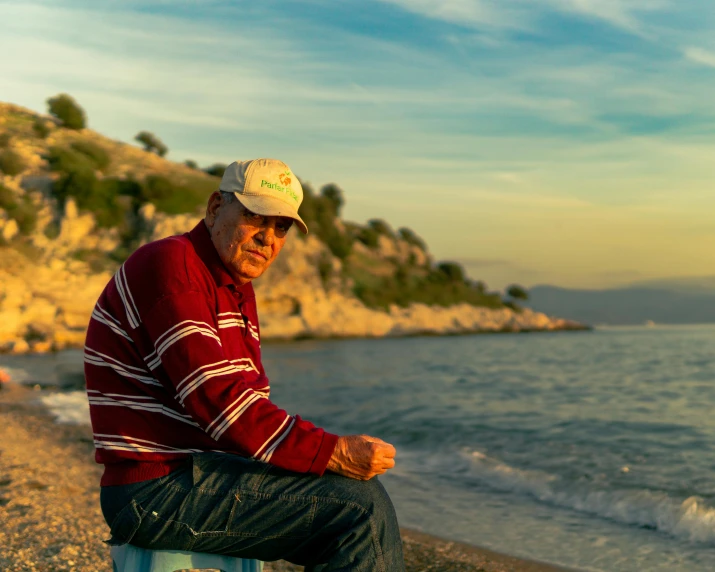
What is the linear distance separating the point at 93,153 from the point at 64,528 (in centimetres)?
7422

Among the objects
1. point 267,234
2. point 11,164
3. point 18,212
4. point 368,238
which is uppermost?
point 11,164

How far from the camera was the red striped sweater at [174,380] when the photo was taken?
2.22m

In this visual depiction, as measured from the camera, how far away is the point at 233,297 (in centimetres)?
267

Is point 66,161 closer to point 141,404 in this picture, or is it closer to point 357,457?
point 141,404

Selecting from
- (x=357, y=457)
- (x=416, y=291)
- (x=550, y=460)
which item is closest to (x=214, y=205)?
(x=357, y=457)

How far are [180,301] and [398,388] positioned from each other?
18992 mm

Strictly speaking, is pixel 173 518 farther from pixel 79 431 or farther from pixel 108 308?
pixel 79 431

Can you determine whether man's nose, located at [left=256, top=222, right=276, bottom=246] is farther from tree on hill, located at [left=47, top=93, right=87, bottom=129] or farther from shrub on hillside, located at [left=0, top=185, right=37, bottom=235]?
tree on hill, located at [left=47, top=93, right=87, bottom=129]

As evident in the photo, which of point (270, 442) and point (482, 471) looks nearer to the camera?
point (270, 442)

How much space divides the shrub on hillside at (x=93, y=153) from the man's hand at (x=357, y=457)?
75.5 m

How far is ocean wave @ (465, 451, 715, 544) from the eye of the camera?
20.3 feet

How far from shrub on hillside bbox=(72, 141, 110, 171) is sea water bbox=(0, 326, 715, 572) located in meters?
56.2

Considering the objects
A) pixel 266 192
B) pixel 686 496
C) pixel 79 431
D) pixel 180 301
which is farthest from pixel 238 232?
pixel 79 431

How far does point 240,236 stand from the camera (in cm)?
261
